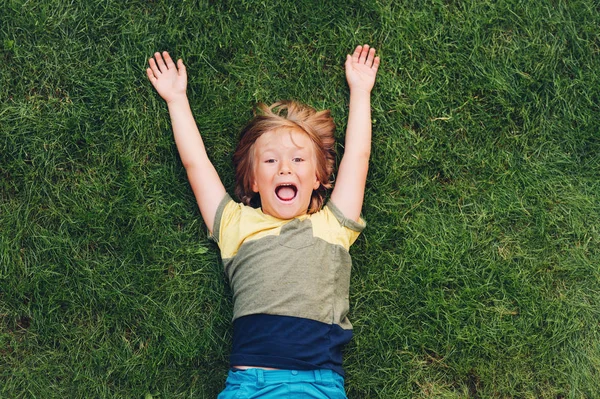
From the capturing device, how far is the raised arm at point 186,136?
343cm

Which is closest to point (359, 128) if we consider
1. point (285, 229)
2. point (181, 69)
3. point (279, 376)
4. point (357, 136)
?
point (357, 136)

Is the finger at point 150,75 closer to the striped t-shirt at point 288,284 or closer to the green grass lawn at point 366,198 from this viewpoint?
the green grass lawn at point 366,198

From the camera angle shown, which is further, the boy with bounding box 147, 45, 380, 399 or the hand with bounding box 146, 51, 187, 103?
the hand with bounding box 146, 51, 187, 103

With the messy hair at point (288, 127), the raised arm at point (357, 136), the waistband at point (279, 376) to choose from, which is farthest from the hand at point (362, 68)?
the waistband at point (279, 376)

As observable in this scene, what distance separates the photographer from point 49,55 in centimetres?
360

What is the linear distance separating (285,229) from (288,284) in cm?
32

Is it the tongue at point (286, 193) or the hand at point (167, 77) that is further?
the hand at point (167, 77)

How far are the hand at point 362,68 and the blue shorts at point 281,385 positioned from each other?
5.77 feet

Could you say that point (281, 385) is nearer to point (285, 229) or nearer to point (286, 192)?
point (285, 229)

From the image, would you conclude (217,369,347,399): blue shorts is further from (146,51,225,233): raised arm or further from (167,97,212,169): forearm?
(167,97,212,169): forearm

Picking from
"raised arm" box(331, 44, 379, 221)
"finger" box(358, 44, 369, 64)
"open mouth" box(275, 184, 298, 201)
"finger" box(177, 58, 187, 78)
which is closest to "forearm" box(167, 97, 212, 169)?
"finger" box(177, 58, 187, 78)

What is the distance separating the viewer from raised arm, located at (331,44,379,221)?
3.41 metres

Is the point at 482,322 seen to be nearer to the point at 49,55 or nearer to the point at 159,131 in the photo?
the point at 159,131

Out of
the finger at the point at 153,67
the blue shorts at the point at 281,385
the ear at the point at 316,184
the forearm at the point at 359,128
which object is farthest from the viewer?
the finger at the point at 153,67
